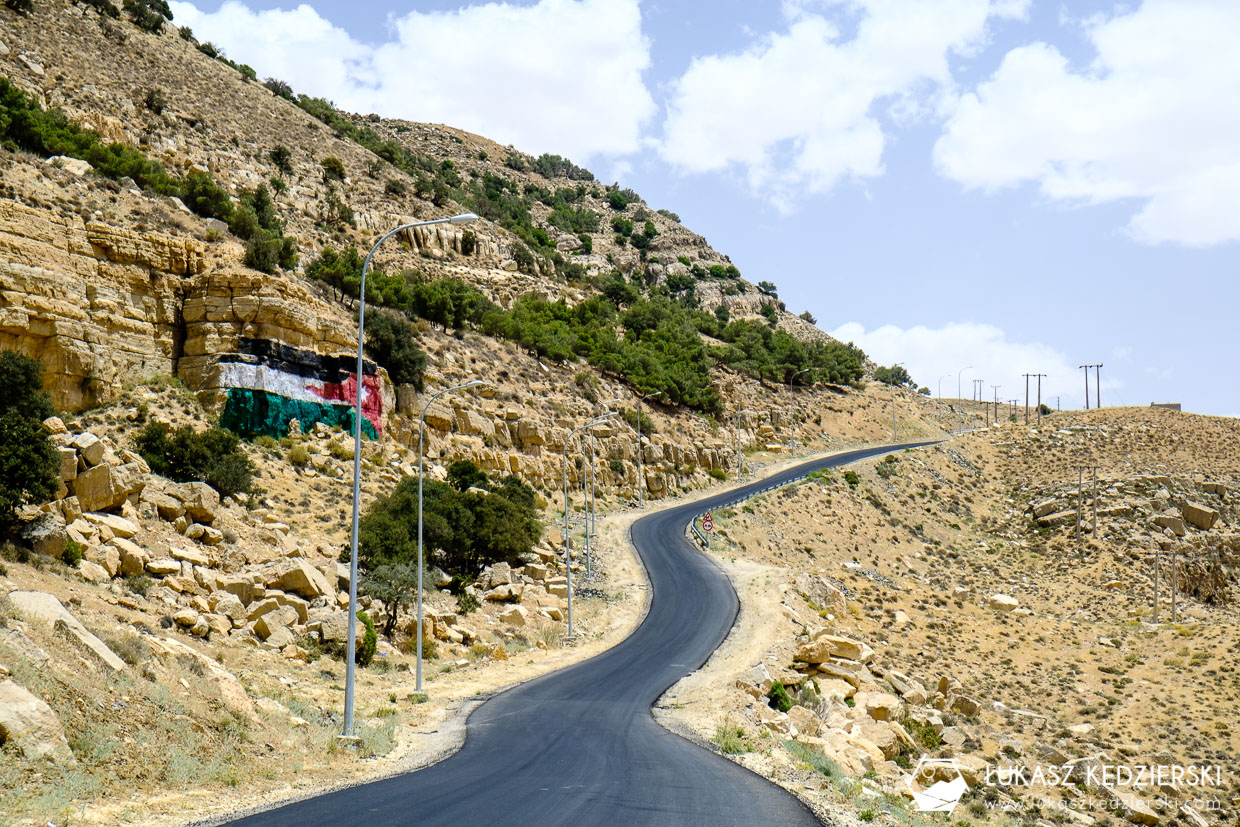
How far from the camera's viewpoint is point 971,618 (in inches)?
1838

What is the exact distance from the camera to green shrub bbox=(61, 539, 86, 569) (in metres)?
22.5

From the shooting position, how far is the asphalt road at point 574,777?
11.4 meters

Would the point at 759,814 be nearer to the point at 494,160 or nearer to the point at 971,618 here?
the point at 971,618

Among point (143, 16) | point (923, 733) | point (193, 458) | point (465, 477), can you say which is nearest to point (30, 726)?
point (923, 733)

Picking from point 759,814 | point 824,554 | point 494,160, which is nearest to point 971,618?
point 824,554

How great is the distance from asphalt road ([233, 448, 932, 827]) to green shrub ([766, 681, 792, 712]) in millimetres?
3516

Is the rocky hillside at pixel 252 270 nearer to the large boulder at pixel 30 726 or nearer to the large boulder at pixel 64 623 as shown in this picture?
the large boulder at pixel 64 623

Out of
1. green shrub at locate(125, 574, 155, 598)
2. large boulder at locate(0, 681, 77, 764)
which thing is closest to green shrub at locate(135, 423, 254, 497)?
green shrub at locate(125, 574, 155, 598)

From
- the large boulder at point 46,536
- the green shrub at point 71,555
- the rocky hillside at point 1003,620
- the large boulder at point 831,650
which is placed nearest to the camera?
the large boulder at point 46,536

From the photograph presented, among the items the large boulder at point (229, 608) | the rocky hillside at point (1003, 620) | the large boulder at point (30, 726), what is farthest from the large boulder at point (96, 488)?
the rocky hillside at point (1003, 620)

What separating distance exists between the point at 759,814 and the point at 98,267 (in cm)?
3895

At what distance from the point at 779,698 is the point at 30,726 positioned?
20.4m

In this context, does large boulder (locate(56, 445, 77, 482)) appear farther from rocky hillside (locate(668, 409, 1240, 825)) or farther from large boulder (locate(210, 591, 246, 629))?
rocky hillside (locate(668, 409, 1240, 825))

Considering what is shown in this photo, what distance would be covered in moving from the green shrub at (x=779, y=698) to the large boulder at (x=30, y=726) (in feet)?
64.5
